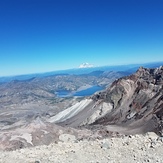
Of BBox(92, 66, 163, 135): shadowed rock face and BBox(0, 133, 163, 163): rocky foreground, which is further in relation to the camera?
BBox(92, 66, 163, 135): shadowed rock face

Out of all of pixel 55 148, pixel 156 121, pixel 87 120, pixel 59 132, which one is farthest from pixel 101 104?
pixel 55 148

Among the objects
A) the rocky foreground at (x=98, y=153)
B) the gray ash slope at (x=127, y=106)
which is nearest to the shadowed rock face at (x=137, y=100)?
the gray ash slope at (x=127, y=106)

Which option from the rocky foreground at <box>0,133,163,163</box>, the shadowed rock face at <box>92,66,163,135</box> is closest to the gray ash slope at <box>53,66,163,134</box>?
the shadowed rock face at <box>92,66,163,135</box>

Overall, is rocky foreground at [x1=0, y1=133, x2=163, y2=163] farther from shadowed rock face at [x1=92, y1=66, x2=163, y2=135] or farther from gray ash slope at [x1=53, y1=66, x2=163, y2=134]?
gray ash slope at [x1=53, y1=66, x2=163, y2=134]

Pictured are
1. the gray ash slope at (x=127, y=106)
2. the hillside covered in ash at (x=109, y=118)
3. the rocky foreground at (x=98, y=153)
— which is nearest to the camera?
the rocky foreground at (x=98, y=153)

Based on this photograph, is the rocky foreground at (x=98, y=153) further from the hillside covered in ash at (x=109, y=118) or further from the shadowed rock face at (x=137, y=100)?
the shadowed rock face at (x=137, y=100)
